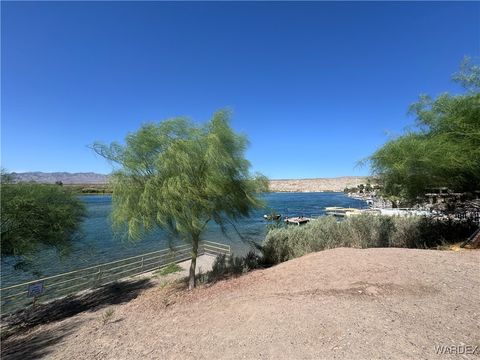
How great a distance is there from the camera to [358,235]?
11.4 metres

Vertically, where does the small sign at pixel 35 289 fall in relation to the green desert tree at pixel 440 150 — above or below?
below

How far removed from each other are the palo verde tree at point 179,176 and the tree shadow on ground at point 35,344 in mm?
2849

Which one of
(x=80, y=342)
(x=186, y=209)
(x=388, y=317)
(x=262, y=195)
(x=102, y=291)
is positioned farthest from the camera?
(x=102, y=291)

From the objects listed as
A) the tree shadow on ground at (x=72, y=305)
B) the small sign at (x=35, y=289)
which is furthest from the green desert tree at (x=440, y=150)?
the small sign at (x=35, y=289)

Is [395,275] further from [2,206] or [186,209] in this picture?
[2,206]

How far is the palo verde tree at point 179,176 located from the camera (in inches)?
332

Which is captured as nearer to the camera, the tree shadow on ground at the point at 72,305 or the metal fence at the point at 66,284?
the tree shadow on ground at the point at 72,305

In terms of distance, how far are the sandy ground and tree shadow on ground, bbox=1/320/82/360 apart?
0.15ft

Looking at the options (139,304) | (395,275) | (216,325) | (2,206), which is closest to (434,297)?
(395,275)

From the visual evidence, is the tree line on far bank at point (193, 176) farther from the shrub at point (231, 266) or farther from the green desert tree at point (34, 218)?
the shrub at point (231, 266)

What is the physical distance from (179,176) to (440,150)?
7.95 metres

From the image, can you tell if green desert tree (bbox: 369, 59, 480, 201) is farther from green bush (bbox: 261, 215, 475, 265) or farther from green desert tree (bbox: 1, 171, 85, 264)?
green desert tree (bbox: 1, 171, 85, 264)

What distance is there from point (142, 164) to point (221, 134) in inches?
97.0

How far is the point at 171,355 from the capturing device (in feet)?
14.6
